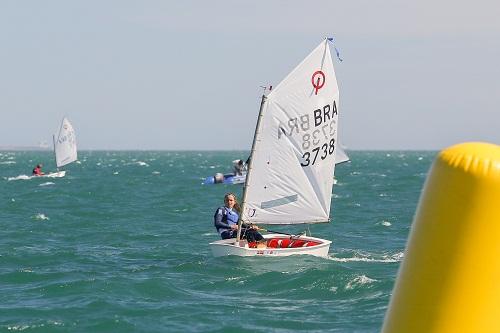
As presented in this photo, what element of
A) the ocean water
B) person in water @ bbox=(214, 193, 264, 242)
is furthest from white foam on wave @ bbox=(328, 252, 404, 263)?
person in water @ bbox=(214, 193, 264, 242)

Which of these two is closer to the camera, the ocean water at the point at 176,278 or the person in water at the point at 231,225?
the ocean water at the point at 176,278

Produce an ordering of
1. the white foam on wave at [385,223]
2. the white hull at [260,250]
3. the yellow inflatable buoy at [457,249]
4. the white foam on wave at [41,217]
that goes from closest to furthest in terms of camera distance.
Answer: the yellow inflatable buoy at [457,249] < the white hull at [260,250] < the white foam on wave at [385,223] < the white foam on wave at [41,217]

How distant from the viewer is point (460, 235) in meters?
4.52

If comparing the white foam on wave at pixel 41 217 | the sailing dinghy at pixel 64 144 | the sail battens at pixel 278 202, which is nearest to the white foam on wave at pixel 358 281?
the sail battens at pixel 278 202

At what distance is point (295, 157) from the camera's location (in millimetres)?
21734

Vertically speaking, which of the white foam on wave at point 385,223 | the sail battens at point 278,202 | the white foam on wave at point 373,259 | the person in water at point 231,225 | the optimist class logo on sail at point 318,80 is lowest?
the white foam on wave at point 385,223

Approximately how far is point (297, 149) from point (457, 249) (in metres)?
17.2

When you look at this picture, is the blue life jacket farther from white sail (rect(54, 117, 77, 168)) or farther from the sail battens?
white sail (rect(54, 117, 77, 168))

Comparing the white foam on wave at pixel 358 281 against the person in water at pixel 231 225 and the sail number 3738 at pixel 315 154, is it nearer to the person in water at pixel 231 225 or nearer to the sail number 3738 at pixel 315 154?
the person in water at pixel 231 225

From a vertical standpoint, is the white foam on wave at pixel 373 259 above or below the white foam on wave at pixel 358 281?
below

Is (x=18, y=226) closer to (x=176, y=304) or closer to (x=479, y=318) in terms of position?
(x=176, y=304)

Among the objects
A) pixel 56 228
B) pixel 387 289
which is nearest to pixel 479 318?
pixel 387 289

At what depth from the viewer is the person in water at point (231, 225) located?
70.1 feet

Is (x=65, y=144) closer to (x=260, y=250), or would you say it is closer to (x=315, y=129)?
(x=315, y=129)
